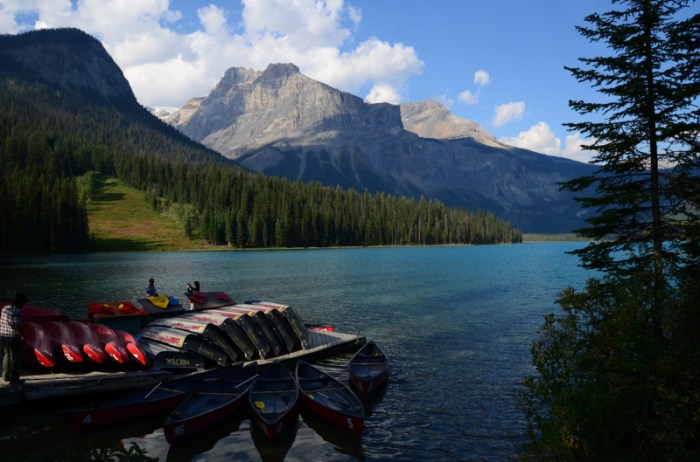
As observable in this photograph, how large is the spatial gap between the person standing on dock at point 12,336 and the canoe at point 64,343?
2640 mm

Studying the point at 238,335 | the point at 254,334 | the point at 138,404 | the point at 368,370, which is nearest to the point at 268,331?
the point at 254,334

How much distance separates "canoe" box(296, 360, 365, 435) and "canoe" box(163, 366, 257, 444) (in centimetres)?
282

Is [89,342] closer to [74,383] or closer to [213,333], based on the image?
[74,383]

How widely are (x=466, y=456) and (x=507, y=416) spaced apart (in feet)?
15.9

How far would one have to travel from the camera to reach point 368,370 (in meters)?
26.4

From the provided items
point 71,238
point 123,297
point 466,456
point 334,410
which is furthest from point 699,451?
point 71,238

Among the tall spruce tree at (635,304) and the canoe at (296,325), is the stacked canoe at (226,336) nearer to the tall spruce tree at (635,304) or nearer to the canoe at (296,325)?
the canoe at (296,325)

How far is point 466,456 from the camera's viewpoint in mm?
17547

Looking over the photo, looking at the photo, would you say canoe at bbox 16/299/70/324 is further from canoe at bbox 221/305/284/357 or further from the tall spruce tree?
the tall spruce tree

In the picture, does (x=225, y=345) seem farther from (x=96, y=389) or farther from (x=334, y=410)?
(x=334, y=410)

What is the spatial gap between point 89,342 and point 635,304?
76.3ft

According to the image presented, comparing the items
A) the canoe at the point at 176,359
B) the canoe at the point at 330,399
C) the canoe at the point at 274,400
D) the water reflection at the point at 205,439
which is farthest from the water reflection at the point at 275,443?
the canoe at the point at 176,359

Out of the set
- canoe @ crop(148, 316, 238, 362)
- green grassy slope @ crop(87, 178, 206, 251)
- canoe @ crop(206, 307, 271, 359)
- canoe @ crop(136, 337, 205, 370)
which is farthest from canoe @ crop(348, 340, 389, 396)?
green grassy slope @ crop(87, 178, 206, 251)

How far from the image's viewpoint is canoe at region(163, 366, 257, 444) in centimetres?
1795
